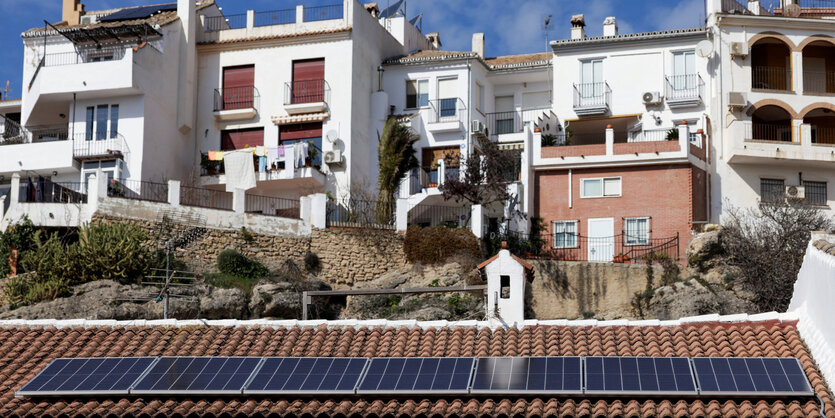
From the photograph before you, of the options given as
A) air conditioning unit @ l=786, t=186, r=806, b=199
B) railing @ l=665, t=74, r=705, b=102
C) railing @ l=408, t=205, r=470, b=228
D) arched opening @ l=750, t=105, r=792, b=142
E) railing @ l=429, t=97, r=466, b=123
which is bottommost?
railing @ l=408, t=205, r=470, b=228

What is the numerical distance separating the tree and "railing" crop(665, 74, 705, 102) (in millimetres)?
4700

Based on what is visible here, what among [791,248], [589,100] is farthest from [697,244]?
[589,100]

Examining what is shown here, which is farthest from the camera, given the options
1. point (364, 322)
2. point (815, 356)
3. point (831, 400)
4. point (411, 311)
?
point (411, 311)

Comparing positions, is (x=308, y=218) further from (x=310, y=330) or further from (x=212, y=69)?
(x=310, y=330)

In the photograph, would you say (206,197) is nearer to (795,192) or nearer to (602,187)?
(602,187)

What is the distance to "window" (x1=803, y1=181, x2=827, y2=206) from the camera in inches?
1859

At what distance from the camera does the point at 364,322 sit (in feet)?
74.8

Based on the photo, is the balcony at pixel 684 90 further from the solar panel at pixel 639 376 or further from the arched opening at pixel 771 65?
the solar panel at pixel 639 376

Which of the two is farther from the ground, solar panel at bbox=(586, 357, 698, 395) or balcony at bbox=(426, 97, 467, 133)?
balcony at bbox=(426, 97, 467, 133)

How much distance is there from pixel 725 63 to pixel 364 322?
29326 millimetres

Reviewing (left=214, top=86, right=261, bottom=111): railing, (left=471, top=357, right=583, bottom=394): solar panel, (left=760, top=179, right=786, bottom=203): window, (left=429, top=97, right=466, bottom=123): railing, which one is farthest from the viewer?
(left=214, top=86, right=261, bottom=111): railing

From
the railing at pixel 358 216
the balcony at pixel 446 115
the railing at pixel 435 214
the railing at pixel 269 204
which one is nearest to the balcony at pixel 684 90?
the balcony at pixel 446 115

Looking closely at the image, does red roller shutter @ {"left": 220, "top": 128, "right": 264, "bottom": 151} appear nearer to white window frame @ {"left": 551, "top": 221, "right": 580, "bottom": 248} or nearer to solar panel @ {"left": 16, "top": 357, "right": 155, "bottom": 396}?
white window frame @ {"left": 551, "top": 221, "right": 580, "bottom": 248}

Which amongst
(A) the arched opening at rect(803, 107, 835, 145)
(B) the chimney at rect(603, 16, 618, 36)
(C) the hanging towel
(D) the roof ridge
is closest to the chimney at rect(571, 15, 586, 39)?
(B) the chimney at rect(603, 16, 618, 36)
